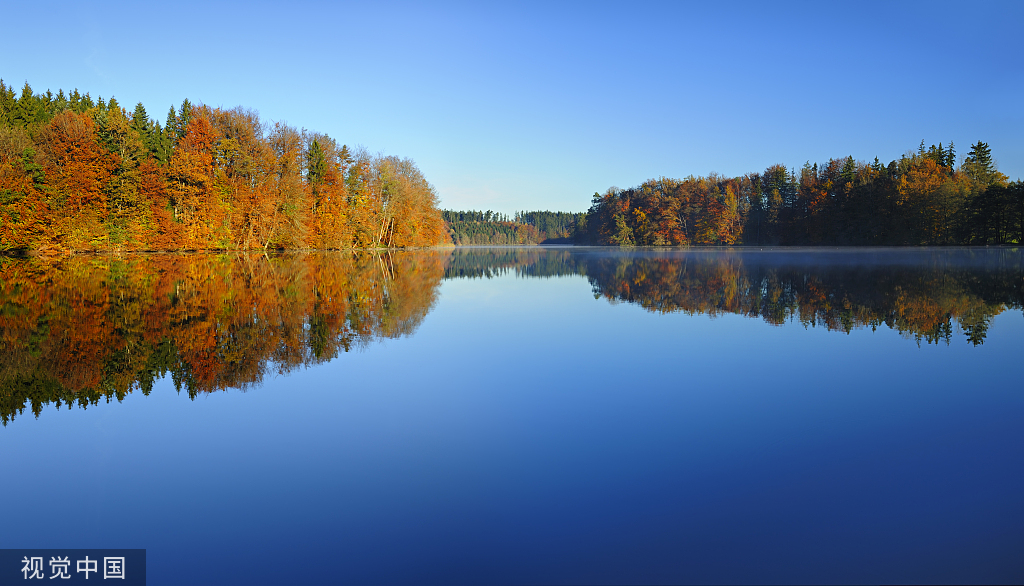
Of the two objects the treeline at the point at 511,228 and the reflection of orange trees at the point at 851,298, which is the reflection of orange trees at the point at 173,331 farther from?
the treeline at the point at 511,228

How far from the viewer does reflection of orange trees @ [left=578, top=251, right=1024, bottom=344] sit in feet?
34.6

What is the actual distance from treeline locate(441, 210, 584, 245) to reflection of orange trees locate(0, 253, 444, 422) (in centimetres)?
14925

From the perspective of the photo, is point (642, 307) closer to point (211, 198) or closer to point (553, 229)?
point (211, 198)

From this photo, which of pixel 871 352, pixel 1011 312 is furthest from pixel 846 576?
pixel 1011 312

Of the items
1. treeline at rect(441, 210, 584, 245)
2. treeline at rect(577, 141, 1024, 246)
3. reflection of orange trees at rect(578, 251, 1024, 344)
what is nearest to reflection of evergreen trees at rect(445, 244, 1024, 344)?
reflection of orange trees at rect(578, 251, 1024, 344)

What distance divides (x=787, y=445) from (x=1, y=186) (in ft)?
154

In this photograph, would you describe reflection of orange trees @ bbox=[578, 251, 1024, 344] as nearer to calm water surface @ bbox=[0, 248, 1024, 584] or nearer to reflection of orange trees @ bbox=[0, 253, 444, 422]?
calm water surface @ bbox=[0, 248, 1024, 584]

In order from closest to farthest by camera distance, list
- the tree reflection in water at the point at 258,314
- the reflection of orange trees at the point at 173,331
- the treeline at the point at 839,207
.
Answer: the reflection of orange trees at the point at 173,331 → the tree reflection in water at the point at 258,314 → the treeline at the point at 839,207

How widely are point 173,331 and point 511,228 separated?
177057 mm

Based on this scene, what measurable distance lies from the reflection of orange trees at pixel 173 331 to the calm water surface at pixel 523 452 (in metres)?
0.08

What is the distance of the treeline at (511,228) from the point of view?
173375 millimetres

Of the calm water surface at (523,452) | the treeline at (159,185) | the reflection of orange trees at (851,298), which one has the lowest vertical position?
the calm water surface at (523,452)

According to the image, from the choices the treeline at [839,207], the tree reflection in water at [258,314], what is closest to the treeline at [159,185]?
the tree reflection in water at [258,314]

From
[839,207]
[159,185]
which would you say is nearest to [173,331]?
[159,185]
